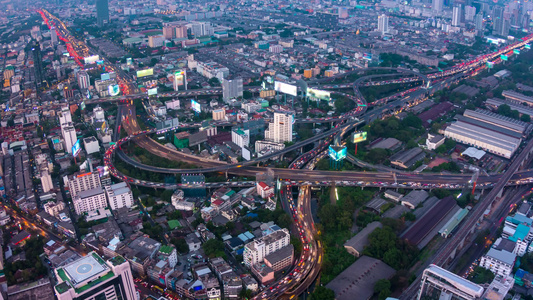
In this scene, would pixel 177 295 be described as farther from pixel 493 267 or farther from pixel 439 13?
pixel 439 13

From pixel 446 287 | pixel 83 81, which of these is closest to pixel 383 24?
pixel 83 81

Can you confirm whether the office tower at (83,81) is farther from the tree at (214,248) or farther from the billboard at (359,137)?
the tree at (214,248)

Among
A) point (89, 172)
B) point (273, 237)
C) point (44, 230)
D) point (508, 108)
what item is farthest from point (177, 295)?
point (508, 108)

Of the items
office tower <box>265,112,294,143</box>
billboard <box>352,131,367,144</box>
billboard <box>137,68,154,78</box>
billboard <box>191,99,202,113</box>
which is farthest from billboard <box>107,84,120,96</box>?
billboard <box>352,131,367,144</box>

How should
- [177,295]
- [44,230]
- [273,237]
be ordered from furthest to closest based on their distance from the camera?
[44,230]
[273,237]
[177,295]

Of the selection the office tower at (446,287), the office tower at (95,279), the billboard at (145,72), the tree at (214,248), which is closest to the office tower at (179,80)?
the billboard at (145,72)

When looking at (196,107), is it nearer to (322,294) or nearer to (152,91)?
(152,91)
